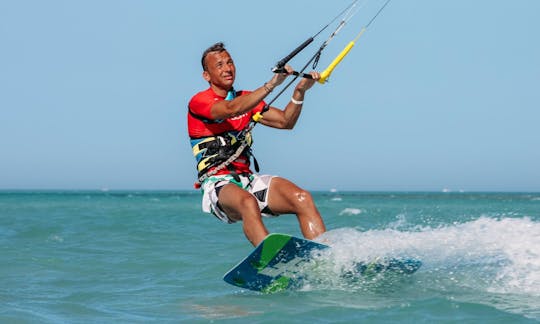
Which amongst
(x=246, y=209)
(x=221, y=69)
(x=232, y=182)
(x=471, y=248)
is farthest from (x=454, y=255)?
(x=221, y=69)

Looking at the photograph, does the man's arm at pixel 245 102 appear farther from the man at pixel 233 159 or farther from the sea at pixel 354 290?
the sea at pixel 354 290

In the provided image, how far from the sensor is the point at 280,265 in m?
6.20

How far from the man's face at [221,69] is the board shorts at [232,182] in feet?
2.53

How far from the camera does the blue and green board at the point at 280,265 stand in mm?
5926

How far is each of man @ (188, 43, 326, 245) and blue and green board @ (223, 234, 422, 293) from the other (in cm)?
16

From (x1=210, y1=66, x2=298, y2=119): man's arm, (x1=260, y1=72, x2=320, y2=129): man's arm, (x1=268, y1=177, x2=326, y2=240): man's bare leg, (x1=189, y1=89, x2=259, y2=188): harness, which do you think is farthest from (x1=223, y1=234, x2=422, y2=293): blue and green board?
(x1=260, y1=72, x2=320, y2=129): man's arm

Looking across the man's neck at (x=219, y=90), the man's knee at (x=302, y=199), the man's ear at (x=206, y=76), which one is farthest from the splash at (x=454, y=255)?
the man's ear at (x=206, y=76)

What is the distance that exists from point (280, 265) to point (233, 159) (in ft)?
3.15

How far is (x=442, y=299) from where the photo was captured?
225 inches

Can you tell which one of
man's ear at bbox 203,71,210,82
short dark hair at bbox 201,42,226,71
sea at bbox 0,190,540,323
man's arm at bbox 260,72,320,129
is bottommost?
sea at bbox 0,190,540,323

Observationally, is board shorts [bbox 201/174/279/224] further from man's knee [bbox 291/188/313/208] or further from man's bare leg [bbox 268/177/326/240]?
man's knee [bbox 291/188/313/208]

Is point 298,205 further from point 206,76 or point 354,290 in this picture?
point 206,76

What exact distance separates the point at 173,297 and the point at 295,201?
146cm

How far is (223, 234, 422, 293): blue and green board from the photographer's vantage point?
19.4ft
